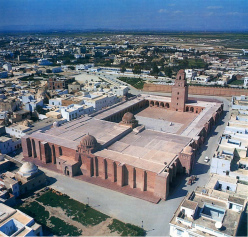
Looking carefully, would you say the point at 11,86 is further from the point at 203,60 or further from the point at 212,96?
the point at 203,60

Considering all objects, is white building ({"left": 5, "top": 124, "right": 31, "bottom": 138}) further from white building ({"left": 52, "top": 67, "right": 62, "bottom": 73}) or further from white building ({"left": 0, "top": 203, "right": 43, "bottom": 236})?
white building ({"left": 52, "top": 67, "right": 62, "bottom": 73})

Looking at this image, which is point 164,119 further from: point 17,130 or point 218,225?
point 218,225

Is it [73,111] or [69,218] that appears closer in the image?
[69,218]

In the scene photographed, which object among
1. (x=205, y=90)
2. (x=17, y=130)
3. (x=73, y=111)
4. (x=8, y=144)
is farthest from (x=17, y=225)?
(x=205, y=90)

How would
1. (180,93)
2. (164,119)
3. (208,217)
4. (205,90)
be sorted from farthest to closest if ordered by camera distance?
1. (205,90)
2. (180,93)
3. (164,119)
4. (208,217)

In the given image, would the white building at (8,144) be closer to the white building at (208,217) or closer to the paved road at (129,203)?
the paved road at (129,203)
